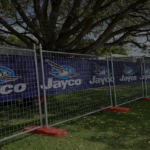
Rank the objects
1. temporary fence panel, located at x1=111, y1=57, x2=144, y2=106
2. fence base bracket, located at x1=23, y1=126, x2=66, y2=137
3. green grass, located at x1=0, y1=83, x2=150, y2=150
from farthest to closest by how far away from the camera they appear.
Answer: temporary fence panel, located at x1=111, y1=57, x2=144, y2=106 → fence base bracket, located at x1=23, y1=126, x2=66, y2=137 → green grass, located at x1=0, y1=83, x2=150, y2=150

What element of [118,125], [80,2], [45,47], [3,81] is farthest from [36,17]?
[118,125]

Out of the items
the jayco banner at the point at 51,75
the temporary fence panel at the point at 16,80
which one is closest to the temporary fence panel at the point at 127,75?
the jayco banner at the point at 51,75

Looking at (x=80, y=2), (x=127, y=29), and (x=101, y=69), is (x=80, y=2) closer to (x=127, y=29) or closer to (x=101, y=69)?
(x=127, y=29)

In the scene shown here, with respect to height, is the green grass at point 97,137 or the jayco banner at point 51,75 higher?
the jayco banner at point 51,75

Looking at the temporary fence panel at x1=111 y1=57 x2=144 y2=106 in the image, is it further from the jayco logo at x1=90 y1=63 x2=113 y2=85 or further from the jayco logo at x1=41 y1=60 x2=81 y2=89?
the jayco logo at x1=41 y1=60 x2=81 y2=89

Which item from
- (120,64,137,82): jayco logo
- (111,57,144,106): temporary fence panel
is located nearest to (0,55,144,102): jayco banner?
(111,57,144,106): temporary fence panel

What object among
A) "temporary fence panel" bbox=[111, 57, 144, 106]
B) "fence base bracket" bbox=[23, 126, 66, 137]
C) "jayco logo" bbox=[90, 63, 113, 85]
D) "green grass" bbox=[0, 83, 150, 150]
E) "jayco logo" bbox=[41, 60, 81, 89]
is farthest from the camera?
"temporary fence panel" bbox=[111, 57, 144, 106]

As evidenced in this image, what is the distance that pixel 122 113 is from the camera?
6531 millimetres

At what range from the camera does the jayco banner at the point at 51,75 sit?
165 inches

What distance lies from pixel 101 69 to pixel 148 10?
6007 millimetres

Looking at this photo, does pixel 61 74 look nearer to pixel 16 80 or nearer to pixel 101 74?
pixel 16 80

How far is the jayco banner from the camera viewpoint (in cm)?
420

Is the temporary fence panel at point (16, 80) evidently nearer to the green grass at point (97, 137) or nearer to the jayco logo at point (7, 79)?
the jayco logo at point (7, 79)

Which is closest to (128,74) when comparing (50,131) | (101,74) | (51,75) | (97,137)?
(101,74)
